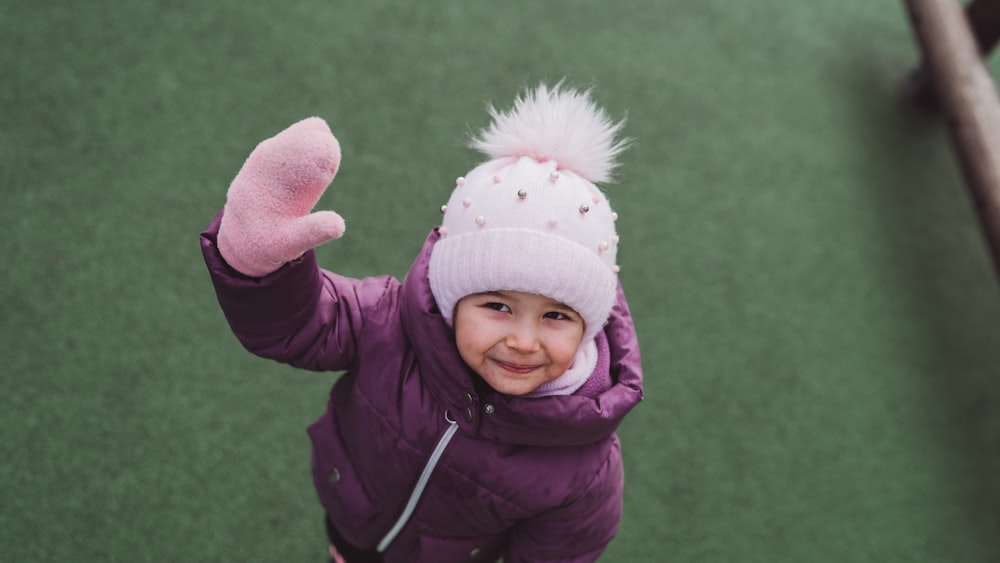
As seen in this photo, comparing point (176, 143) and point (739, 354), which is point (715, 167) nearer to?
point (739, 354)

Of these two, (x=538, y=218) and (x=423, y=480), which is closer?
(x=538, y=218)

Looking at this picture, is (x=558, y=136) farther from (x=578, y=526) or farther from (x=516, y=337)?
(x=578, y=526)

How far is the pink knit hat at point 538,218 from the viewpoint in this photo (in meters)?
0.88

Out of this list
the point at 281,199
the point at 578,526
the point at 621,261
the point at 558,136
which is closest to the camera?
the point at 281,199

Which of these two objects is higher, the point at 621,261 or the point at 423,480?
the point at 621,261

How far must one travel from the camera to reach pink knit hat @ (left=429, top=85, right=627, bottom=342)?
0.88 meters

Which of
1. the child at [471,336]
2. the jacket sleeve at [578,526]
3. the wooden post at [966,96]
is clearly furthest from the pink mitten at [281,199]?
the wooden post at [966,96]

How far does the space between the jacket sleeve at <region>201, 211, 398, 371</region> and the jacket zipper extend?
0.50 feet

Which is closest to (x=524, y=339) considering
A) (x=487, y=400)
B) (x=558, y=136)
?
(x=487, y=400)

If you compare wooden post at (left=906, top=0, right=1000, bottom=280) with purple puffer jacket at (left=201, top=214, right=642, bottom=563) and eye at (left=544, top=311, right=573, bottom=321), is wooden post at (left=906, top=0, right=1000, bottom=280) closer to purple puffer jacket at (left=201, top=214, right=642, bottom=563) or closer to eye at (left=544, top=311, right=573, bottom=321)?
purple puffer jacket at (left=201, top=214, right=642, bottom=563)

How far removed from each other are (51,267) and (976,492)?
197 centimetres

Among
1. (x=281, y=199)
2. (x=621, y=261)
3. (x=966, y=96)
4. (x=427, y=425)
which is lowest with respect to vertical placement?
(x=427, y=425)

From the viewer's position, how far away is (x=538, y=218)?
888 mm

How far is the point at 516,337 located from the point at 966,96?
1.80m
